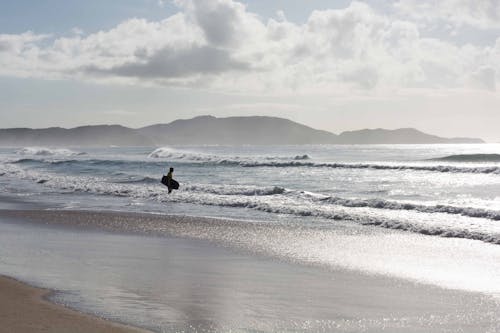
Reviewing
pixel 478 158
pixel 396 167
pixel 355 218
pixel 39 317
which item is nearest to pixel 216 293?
pixel 39 317

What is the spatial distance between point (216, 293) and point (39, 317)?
8.05 ft

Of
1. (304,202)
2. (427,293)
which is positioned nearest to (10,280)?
(427,293)

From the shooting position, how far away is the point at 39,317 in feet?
21.6

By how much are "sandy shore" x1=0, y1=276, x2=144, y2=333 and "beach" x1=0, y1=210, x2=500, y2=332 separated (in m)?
0.02

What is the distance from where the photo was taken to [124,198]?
82.4 feet

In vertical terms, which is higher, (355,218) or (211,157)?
(211,157)

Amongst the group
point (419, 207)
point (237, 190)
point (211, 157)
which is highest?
point (211, 157)

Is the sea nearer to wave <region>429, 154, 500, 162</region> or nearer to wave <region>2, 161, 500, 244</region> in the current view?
wave <region>2, 161, 500, 244</region>

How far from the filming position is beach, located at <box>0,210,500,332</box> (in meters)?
6.65

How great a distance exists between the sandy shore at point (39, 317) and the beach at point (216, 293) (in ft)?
0.08

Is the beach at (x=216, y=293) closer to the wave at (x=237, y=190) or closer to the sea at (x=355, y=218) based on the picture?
the sea at (x=355, y=218)

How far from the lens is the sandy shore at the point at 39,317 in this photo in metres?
6.14

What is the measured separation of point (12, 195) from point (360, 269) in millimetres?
20771

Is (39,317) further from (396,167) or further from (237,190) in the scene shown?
(396,167)
